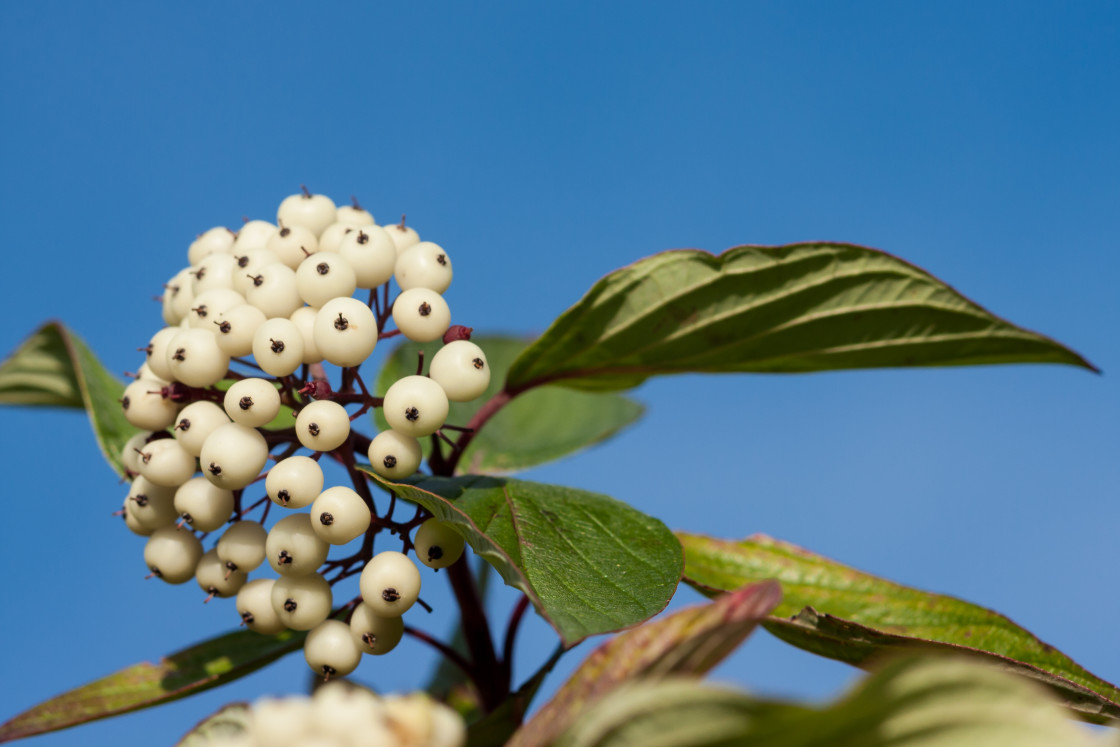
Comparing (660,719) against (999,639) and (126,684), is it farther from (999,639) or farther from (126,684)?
(126,684)

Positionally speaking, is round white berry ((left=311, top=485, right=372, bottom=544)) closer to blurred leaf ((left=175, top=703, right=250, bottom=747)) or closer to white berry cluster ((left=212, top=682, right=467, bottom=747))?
blurred leaf ((left=175, top=703, right=250, bottom=747))

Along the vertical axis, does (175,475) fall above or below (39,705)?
above

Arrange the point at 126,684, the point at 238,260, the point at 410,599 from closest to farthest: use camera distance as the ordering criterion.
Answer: the point at 410,599
the point at 238,260
the point at 126,684

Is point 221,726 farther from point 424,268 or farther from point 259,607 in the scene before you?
point 424,268

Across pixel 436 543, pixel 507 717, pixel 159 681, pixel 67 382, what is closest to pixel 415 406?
pixel 436 543

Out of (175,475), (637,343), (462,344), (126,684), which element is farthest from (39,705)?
(637,343)

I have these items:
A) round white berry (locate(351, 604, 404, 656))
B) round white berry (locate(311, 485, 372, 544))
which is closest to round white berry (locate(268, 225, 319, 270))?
round white berry (locate(311, 485, 372, 544))
